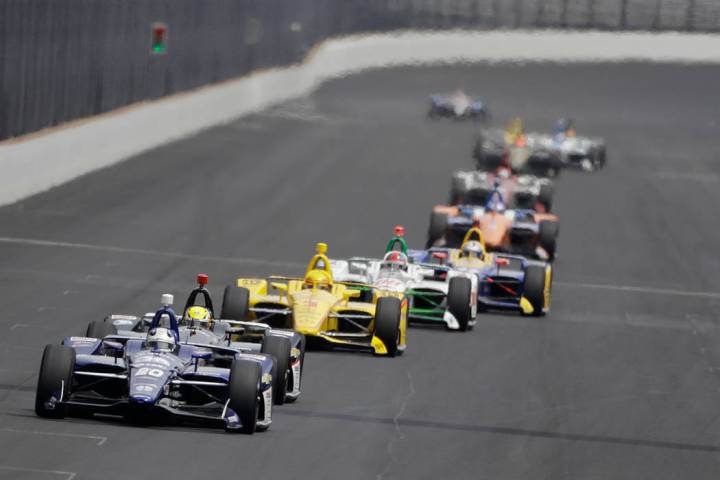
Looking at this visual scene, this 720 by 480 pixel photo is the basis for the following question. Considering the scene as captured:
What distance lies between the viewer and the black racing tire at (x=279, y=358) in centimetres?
1989

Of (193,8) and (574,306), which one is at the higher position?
(193,8)

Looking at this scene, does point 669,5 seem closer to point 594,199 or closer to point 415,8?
point 415,8

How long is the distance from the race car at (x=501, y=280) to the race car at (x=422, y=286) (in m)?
1.25

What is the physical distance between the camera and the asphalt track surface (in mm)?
17797

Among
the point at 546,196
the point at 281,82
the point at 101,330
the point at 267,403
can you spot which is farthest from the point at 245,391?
the point at 281,82

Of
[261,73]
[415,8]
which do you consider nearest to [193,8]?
[261,73]

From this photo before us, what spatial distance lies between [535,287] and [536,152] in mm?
23830

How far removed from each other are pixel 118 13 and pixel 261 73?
21.6m

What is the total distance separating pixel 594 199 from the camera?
160ft

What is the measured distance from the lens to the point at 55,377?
1791cm

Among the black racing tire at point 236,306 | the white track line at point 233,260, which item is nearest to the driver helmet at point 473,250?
the white track line at point 233,260

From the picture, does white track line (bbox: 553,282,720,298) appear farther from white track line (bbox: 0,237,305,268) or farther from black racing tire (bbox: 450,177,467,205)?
black racing tire (bbox: 450,177,467,205)

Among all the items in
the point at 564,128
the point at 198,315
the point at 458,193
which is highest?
the point at 564,128

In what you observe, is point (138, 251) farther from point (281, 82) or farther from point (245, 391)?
point (281, 82)
